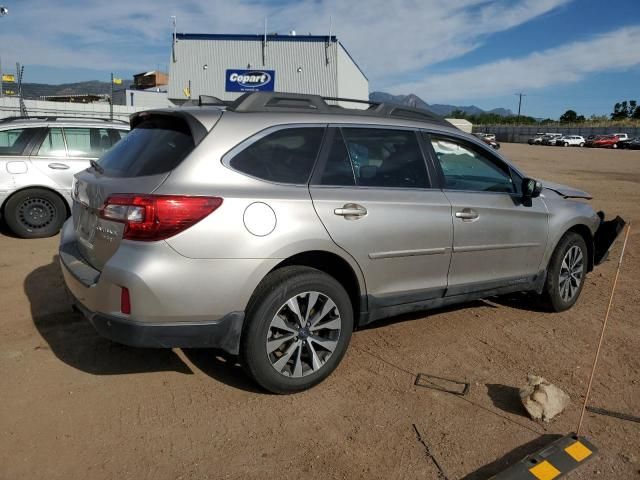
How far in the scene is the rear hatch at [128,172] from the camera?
122 inches

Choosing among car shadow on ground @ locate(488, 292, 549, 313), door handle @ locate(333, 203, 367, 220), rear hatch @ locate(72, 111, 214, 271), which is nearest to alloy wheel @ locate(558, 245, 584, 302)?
car shadow on ground @ locate(488, 292, 549, 313)

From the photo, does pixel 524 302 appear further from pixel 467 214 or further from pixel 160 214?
pixel 160 214

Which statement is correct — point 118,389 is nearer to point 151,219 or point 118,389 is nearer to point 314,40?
point 151,219

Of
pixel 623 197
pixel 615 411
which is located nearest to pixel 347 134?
pixel 615 411

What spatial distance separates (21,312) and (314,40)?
34.0 m

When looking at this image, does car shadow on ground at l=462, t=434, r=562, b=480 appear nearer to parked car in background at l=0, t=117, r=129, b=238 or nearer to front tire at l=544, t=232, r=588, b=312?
front tire at l=544, t=232, r=588, b=312

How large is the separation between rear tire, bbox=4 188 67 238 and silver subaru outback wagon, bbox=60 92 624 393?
3.94m

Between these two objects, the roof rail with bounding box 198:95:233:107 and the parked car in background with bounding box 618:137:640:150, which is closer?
the roof rail with bounding box 198:95:233:107

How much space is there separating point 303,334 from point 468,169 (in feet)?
6.67

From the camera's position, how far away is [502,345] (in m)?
4.34

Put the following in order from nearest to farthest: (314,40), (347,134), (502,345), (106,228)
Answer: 1. (106,228)
2. (347,134)
3. (502,345)
4. (314,40)

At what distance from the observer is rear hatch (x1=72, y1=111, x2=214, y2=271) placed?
3.09m

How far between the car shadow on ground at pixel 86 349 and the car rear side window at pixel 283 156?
4.78 ft

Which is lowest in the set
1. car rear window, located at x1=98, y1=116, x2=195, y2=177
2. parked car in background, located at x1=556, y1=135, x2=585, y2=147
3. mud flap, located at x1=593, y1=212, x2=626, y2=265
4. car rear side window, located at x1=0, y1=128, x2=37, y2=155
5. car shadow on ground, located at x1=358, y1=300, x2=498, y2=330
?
car shadow on ground, located at x1=358, y1=300, x2=498, y2=330
